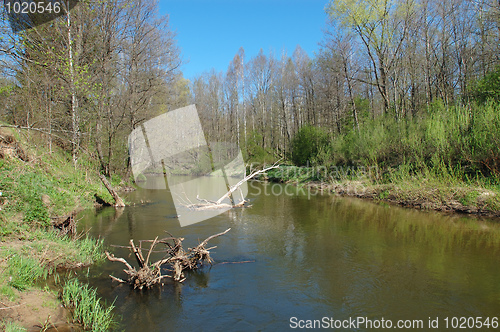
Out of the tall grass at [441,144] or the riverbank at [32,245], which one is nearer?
the riverbank at [32,245]

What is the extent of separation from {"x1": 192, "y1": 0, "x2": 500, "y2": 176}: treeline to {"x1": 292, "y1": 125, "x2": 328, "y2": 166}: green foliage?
4.0 inches

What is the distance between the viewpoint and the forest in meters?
11.0

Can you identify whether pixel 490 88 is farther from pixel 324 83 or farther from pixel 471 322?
pixel 324 83

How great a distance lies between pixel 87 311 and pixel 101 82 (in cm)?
1421

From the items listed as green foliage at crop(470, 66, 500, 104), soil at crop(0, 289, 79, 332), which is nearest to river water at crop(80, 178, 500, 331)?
soil at crop(0, 289, 79, 332)

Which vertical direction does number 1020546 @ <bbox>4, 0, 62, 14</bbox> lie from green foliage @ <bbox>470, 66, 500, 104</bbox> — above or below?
above

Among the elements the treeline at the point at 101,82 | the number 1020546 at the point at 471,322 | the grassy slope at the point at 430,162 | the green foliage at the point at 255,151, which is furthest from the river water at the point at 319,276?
the green foliage at the point at 255,151

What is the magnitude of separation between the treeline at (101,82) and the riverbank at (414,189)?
501 inches

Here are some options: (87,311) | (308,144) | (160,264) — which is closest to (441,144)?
(160,264)

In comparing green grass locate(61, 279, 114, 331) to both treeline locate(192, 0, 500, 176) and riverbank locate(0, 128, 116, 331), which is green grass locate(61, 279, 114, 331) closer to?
riverbank locate(0, 128, 116, 331)

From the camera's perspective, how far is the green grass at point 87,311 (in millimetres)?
4266

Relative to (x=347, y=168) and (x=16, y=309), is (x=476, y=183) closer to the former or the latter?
(x=347, y=168)

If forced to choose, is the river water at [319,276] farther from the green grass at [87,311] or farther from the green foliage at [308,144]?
the green foliage at [308,144]

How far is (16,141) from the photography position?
8414 mm
